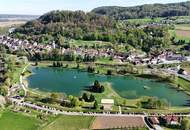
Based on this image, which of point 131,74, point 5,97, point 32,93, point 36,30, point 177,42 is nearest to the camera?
point 5,97

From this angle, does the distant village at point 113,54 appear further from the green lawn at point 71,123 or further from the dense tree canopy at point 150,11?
the dense tree canopy at point 150,11

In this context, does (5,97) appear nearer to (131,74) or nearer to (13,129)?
(13,129)

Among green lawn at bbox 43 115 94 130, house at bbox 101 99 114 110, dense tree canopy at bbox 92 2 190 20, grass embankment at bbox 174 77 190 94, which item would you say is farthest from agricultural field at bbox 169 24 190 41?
green lawn at bbox 43 115 94 130

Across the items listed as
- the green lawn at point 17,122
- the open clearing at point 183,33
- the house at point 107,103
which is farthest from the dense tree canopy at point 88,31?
the green lawn at point 17,122

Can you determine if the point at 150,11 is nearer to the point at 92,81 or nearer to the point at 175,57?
the point at 175,57

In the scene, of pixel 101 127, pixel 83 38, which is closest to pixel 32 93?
pixel 101 127
